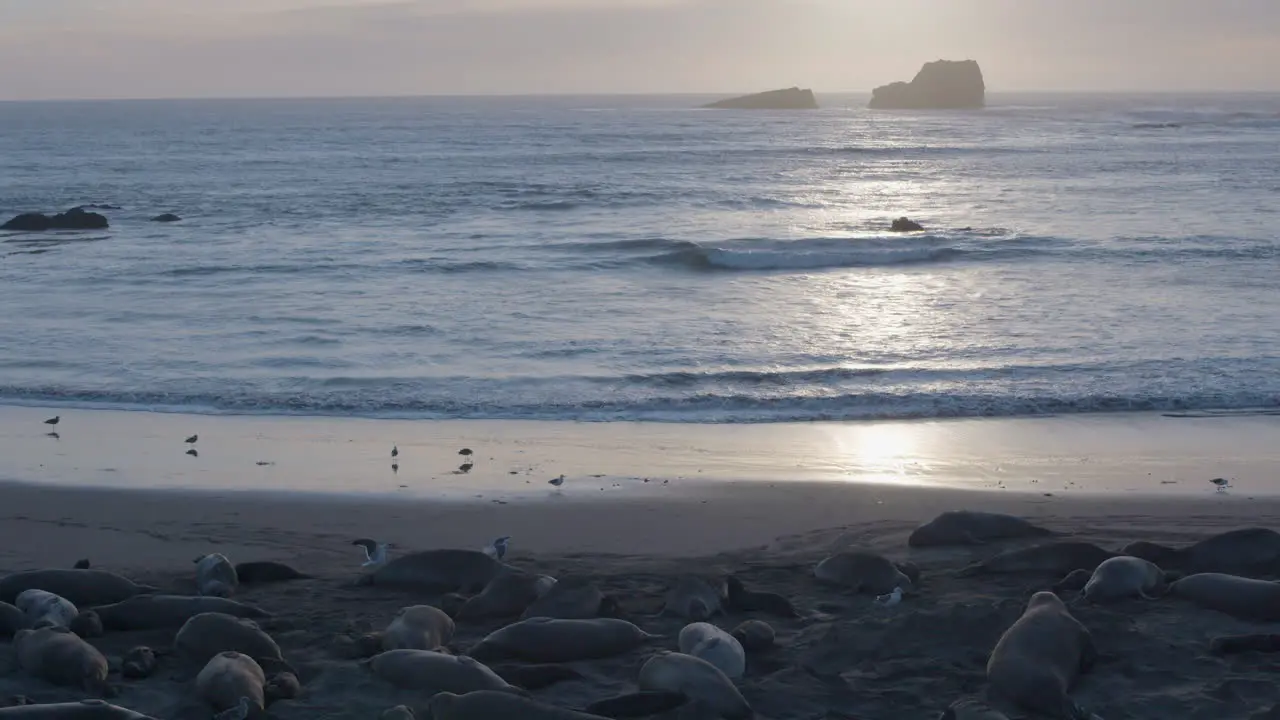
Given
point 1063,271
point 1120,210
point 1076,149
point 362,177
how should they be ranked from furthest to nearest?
point 1076,149, point 362,177, point 1120,210, point 1063,271

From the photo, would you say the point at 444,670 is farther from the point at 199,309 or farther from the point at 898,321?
the point at 199,309

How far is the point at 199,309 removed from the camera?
57.2 feet

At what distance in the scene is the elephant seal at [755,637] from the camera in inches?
227

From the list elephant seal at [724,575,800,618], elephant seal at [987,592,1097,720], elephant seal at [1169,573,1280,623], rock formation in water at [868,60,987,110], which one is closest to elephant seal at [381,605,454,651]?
elephant seal at [724,575,800,618]

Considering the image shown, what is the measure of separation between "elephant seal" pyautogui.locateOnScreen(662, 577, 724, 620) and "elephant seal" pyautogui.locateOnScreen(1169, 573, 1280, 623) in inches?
94.9

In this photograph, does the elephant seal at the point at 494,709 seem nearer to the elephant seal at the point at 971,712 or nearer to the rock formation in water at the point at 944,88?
the elephant seal at the point at 971,712

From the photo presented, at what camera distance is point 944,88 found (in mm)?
125812

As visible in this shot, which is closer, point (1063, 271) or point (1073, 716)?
point (1073, 716)

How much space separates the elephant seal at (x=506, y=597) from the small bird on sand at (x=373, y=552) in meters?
0.92

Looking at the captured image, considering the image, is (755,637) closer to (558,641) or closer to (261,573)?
(558,641)

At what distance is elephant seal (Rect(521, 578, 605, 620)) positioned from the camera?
611 centimetres

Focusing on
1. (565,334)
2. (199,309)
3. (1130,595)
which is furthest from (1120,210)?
(1130,595)

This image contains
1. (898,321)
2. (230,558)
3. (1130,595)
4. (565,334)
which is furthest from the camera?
(898,321)

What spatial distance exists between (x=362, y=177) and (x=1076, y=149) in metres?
33.3
